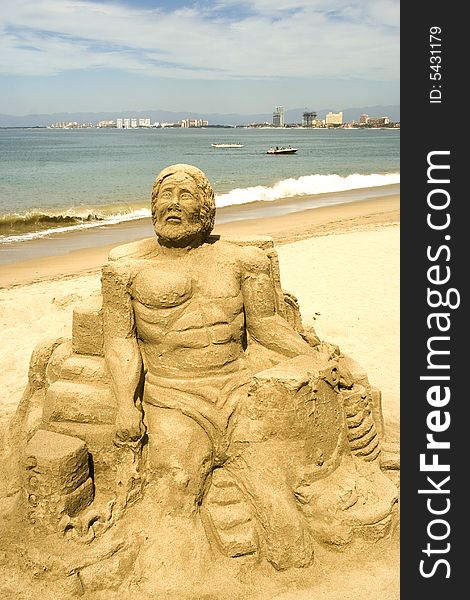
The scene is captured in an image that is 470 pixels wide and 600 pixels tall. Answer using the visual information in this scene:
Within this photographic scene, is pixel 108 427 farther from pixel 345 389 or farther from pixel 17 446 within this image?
pixel 345 389

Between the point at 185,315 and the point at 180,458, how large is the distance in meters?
0.96

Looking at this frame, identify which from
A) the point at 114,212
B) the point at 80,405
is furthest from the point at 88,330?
the point at 114,212

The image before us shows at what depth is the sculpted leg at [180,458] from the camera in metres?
3.94

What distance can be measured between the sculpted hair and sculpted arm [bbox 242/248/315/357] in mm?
376

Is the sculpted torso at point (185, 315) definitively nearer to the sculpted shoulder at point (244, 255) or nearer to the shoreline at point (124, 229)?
the sculpted shoulder at point (244, 255)

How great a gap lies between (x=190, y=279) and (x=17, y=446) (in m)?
2.01

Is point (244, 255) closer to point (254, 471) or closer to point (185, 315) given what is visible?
point (185, 315)

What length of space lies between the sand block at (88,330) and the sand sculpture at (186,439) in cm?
1

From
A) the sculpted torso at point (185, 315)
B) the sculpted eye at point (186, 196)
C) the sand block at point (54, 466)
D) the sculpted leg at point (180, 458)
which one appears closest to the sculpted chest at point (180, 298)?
the sculpted torso at point (185, 315)

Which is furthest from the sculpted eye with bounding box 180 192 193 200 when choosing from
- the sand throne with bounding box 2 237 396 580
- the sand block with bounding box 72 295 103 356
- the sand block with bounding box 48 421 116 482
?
the sand block with bounding box 48 421 116 482

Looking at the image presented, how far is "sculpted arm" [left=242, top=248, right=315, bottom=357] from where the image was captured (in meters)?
4.39

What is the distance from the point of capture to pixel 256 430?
403cm

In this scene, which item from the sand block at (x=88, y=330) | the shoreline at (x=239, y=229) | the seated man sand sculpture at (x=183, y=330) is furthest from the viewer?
the shoreline at (x=239, y=229)

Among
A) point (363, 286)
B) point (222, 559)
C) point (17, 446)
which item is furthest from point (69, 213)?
point (222, 559)
